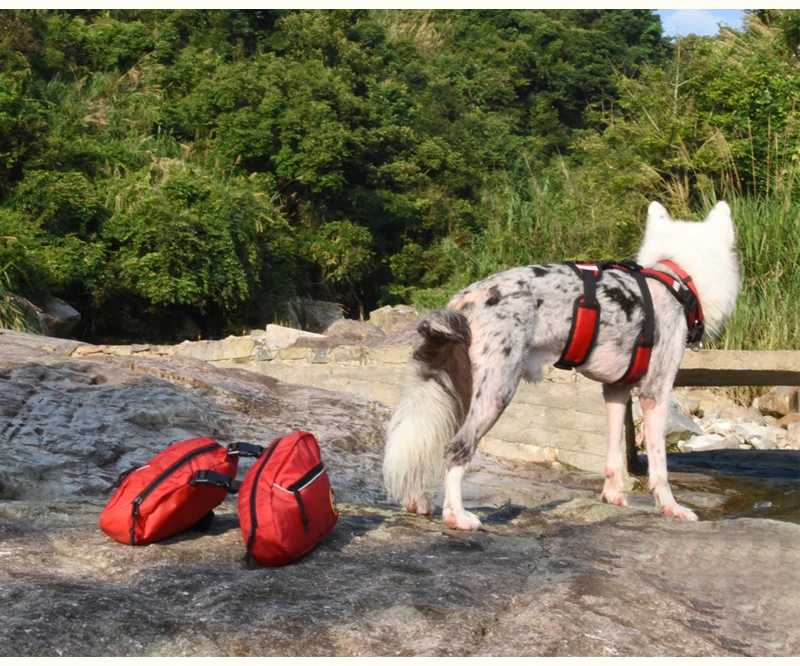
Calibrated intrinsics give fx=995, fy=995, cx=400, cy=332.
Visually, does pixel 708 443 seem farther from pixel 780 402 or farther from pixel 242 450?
pixel 242 450

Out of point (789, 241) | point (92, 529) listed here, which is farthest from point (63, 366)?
point (789, 241)

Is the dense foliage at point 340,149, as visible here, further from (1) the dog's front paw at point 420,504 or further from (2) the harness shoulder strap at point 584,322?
(1) the dog's front paw at point 420,504

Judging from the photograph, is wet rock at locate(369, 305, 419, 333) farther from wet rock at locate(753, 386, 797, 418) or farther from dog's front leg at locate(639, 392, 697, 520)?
dog's front leg at locate(639, 392, 697, 520)

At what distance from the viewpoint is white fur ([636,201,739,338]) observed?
20.2 ft

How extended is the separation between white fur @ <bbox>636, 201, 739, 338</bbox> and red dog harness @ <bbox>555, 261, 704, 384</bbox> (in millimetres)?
104

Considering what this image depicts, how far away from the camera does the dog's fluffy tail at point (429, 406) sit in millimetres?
4953

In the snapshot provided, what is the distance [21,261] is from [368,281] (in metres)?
15.3

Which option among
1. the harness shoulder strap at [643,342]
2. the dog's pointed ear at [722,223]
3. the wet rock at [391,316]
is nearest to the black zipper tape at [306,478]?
the harness shoulder strap at [643,342]

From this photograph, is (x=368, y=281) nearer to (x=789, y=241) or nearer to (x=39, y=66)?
(x=39, y=66)

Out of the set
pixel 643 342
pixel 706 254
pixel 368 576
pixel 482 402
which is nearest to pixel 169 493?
pixel 368 576

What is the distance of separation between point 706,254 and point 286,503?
3.45 meters

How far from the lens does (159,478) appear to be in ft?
13.7

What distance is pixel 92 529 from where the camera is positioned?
4246mm

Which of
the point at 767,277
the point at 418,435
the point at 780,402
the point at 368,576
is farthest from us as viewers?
the point at 780,402
